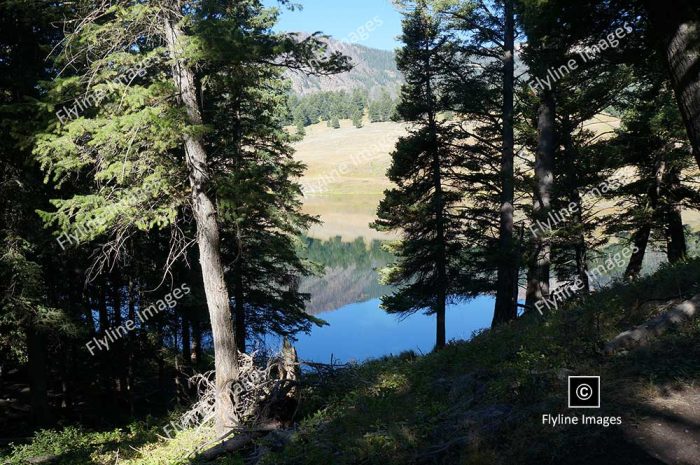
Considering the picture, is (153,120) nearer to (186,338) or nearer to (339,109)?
(186,338)

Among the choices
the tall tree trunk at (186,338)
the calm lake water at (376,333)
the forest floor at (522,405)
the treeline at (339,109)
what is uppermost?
the treeline at (339,109)

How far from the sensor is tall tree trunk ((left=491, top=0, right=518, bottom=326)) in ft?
46.1

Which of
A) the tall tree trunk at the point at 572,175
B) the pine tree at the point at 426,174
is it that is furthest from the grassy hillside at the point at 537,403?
the pine tree at the point at 426,174

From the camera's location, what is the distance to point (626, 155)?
17641 millimetres

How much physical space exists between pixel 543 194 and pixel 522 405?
9062 millimetres

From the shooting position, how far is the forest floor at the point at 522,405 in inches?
176

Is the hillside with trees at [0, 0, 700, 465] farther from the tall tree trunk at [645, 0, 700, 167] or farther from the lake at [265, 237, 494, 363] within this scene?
the lake at [265, 237, 494, 363]

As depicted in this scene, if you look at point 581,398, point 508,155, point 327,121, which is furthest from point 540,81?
point 327,121

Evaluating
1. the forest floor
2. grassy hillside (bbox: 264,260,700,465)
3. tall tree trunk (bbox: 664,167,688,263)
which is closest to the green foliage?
tall tree trunk (bbox: 664,167,688,263)

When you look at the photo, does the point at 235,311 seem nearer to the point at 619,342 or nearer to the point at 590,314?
the point at 590,314

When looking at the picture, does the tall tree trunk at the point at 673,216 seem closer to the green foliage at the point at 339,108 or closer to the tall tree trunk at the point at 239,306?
the tall tree trunk at the point at 239,306

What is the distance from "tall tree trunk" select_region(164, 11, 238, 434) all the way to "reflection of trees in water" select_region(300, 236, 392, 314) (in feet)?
125

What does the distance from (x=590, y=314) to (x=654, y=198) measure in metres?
11.9

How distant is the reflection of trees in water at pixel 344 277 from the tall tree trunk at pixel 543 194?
35.1m
